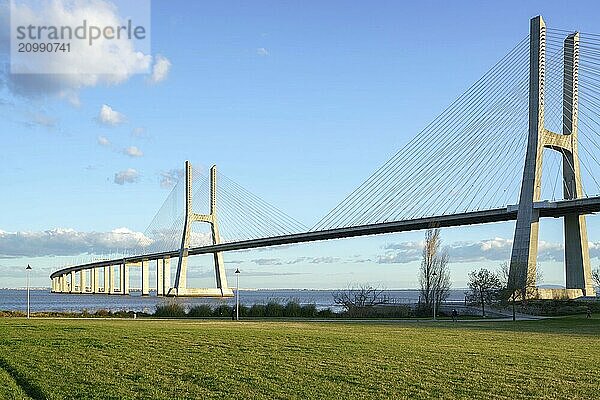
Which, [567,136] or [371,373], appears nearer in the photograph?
[371,373]

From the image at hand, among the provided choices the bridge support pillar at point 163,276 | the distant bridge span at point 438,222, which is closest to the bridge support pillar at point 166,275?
the bridge support pillar at point 163,276

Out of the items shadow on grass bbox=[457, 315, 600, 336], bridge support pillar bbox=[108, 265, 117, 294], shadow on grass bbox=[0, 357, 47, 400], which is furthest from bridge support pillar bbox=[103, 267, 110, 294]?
shadow on grass bbox=[0, 357, 47, 400]

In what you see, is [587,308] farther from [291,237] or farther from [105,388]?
[105,388]

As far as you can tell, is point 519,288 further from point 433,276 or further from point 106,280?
point 106,280

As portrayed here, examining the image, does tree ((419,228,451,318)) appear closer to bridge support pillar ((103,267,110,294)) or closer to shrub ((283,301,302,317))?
shrub ((283,301,302,317))

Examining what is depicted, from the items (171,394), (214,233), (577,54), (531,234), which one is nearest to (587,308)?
(531,234)

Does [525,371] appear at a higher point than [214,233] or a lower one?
lower

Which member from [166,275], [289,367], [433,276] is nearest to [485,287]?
[433,276]
